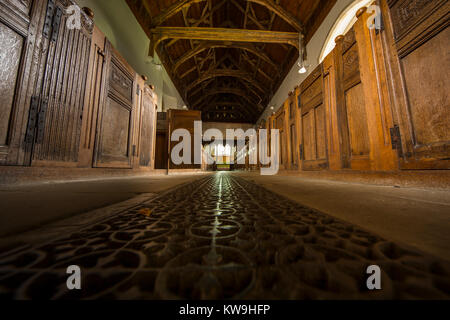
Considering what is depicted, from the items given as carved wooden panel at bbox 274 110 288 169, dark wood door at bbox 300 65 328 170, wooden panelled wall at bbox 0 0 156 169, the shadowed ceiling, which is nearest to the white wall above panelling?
the shadowed ceiling

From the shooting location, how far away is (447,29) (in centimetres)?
137

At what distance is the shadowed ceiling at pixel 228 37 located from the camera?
5.92 meters

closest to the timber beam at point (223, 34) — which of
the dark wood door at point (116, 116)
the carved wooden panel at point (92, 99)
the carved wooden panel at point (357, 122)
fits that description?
the dark wood door at point (116, 116)

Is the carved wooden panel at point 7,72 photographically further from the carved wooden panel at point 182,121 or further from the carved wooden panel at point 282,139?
the carved wooden panel at point 282,139

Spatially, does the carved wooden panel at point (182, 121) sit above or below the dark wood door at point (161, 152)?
above

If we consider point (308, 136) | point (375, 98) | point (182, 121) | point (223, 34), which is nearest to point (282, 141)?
point (308, 136)

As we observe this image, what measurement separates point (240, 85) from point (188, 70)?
4.75 m

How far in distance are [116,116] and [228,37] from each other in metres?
5.74

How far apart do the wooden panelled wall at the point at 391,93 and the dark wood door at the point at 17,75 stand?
132 inches

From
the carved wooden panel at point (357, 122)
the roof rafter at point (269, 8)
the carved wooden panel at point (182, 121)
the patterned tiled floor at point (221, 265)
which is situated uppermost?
the roof rafter at point (269, 8)

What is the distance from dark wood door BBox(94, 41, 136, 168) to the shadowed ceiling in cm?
341

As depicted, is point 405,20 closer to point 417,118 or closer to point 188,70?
point 417,118
